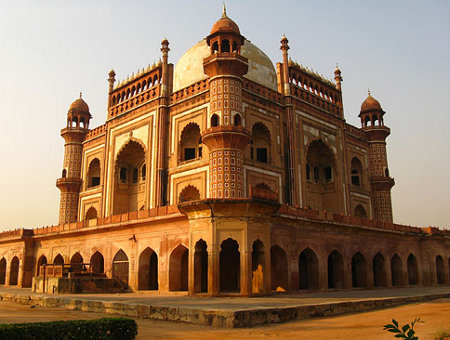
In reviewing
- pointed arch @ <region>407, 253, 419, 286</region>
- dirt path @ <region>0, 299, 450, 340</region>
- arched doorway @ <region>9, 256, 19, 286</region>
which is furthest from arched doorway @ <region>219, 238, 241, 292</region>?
arched doorway @ <region>9, 256, 19, 286</region>

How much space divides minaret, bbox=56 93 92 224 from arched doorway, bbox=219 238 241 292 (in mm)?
15226

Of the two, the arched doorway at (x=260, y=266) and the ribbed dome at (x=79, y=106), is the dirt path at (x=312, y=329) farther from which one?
the ribbed dome at (x=79, y=106)

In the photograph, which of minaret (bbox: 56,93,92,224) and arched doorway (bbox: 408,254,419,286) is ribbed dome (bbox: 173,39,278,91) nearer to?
minaret (bbox: 56,93,92,224)

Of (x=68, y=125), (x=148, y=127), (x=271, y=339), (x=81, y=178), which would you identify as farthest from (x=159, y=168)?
(x=271, y=339)

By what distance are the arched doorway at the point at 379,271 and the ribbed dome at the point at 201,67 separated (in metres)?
11.2

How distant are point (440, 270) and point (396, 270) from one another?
487cm

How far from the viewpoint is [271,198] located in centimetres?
1470

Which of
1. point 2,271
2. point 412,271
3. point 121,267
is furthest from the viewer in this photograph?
point 2,271

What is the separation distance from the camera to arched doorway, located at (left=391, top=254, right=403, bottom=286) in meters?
22.2

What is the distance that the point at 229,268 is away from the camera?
17797mm

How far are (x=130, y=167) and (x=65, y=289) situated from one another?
12.3m

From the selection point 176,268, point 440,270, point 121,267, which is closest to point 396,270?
point 440,270

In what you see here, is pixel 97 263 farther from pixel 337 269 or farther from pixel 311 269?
pixel 337 269

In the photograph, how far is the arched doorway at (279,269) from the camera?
1620 cm
